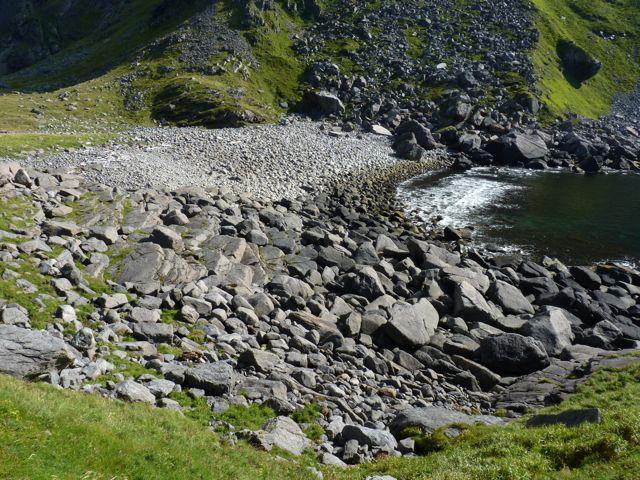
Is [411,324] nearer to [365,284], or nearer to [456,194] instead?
[365,284]

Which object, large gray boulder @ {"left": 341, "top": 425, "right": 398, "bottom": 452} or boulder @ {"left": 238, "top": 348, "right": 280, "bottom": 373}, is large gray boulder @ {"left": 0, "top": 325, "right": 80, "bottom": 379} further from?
large gray boulder @ {"left": 341, "top": 425, "right": 398, "bottom": 452}

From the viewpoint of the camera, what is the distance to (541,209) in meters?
61.9

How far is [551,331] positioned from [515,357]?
424 cm

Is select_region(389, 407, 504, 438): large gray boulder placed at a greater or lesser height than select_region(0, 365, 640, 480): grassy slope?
lesser

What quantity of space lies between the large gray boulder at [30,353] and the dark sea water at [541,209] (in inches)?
1670

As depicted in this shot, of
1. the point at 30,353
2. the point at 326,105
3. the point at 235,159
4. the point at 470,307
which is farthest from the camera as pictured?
the point at 326,105

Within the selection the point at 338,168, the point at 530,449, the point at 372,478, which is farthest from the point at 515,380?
the point at 338,168

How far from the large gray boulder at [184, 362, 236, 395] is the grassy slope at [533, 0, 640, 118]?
104167mm

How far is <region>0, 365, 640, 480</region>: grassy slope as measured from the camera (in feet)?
38.5

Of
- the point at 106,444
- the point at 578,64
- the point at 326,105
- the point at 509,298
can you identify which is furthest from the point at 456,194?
the point at 578,64

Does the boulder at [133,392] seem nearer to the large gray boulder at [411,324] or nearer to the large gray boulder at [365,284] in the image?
the large gray boulder at [411,324]

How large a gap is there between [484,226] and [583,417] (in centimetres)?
3919

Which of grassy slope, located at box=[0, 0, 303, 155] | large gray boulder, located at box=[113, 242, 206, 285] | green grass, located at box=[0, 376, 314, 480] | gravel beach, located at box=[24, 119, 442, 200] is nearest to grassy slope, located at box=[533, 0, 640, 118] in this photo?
gravel beach, located at box=[24, 119, 442, 200]

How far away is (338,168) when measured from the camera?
66000 mm
